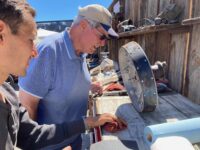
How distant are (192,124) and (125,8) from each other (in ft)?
19.9

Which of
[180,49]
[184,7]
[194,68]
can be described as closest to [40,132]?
[194,68]

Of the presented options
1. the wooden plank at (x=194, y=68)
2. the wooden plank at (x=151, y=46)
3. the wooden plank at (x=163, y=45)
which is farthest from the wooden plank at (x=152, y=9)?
the wooden plank at (x=194, y=68)

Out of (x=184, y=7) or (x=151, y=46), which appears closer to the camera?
(x=184, y=7)

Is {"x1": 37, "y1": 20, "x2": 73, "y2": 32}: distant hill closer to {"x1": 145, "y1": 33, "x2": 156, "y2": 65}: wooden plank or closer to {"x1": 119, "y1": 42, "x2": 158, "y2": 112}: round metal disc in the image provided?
{"x1": 145, "y1": 33, "x2": 156, "y2": 65}: wooden plank

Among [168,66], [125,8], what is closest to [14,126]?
[168,66]

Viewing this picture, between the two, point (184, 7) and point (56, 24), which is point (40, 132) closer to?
point (184, 7)

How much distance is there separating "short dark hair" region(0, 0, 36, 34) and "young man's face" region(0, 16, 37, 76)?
0.07ft

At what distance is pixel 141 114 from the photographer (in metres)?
2.28

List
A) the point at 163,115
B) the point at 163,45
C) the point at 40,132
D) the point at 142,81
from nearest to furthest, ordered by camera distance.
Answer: the point at 40,132, the point at 142,81, the point at 163,115, the point at 163,45

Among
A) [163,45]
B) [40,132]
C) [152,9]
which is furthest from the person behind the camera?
[152,9]

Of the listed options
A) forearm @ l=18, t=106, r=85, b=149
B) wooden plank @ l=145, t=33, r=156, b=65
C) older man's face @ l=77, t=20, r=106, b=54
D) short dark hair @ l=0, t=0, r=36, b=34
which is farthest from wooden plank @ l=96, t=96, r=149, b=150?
wooden plank @ l=145, t=33, r=156, b=65

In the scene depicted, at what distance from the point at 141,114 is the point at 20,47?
1.41 meters

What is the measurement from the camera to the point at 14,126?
51.9 inches

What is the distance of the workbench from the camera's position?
1.91 metres
